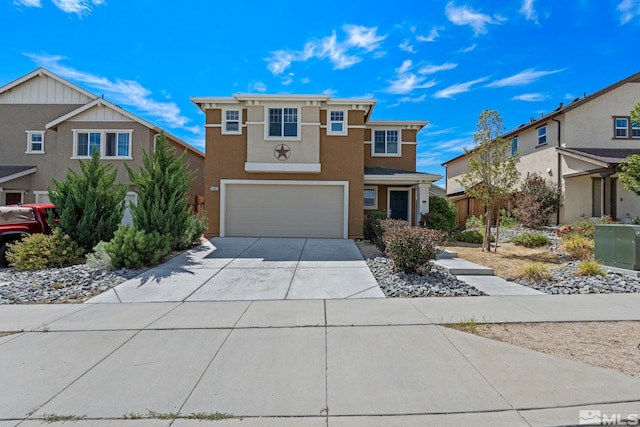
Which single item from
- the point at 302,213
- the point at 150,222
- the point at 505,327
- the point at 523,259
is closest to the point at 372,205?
the point at 302,213

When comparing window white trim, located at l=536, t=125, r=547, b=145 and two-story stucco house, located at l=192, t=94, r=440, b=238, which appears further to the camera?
window white trim, located at l=536, t=125, r=547, b=145

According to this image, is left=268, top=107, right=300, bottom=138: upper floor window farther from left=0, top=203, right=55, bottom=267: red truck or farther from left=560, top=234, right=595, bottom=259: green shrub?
left=560, top=234, right=595, bottom=259: green shrub

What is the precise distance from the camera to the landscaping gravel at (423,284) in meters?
7.03

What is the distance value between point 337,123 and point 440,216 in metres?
6.48

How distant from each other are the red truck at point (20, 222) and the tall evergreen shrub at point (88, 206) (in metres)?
0.53

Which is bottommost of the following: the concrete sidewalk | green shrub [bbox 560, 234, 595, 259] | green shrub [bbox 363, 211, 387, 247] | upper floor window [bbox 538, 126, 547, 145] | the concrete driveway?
the concrete sidewalk

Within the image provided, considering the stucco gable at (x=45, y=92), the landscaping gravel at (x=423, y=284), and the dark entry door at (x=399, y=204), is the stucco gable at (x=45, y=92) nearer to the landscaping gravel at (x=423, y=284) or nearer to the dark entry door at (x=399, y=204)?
the dark entry door at (x=399, y=204)

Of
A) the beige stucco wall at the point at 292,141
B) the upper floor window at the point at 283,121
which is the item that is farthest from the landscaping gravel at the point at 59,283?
the upper floor window at the point at 283,121

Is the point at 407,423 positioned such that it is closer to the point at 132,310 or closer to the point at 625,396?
the point at 625,396

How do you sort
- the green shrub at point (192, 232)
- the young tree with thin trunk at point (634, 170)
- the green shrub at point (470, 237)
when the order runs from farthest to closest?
1. the green shrub at point (470, 237)
2. the green shrub at point (192, 232)
3. the young tree with thin trunk at point (634, 170)

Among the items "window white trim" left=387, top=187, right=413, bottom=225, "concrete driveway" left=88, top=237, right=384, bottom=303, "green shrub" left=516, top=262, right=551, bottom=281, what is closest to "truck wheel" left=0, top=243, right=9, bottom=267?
"concrete driveway" left=88, top=237, right=384, bottom=303

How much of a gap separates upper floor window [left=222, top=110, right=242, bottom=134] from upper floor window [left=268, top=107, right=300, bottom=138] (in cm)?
163

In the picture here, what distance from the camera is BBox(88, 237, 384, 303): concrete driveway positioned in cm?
720

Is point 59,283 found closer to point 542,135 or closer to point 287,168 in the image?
point 287,168
